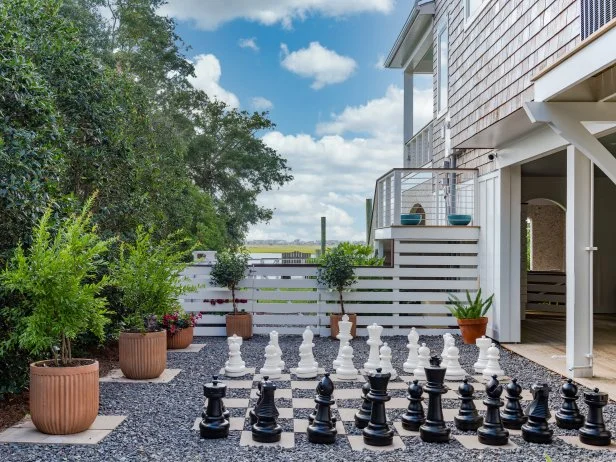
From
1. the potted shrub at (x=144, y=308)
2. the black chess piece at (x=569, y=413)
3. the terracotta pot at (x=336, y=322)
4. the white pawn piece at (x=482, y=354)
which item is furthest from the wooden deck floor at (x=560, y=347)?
the potted shrub at (x=144, y=308)

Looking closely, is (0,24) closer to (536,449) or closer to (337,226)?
(536,449)

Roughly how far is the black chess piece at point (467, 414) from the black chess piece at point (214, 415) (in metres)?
1.66

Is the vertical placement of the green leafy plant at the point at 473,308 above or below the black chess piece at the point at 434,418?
above

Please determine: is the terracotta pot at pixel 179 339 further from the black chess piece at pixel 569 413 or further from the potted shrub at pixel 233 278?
the black chess piece at pixel 569 413

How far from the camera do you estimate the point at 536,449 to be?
411 cm

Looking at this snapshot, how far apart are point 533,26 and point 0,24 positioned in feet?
19.1

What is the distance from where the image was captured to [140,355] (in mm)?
6195

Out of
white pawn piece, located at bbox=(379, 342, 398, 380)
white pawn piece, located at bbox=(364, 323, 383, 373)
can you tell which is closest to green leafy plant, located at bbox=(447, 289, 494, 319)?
white pawn piece, located at bbox=(364, 323, 383, 373)

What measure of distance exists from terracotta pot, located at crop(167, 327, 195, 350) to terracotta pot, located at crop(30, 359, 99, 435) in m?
3.88

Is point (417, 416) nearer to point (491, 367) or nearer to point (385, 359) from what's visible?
point (385, 359)

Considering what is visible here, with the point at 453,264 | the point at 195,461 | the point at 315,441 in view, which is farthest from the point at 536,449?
the point at 453,264

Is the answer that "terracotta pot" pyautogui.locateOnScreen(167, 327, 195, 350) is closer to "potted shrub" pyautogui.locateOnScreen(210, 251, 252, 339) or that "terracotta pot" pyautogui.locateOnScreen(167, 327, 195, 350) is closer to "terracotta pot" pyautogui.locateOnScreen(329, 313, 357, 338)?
"potted shrub" pyautogui.locateOnScreen(210, 251, 252, 339)

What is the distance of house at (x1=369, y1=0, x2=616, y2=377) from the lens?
16.4 feet

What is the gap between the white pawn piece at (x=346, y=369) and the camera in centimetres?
623
